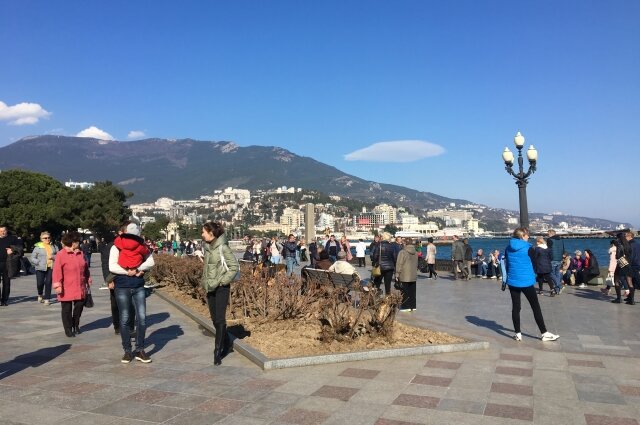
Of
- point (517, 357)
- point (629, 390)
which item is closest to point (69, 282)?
point (517, 357)

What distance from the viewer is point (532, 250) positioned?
1230 centimetres

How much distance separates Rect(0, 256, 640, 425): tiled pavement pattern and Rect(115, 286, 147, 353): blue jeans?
11.2 inches

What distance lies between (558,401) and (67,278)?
6.53m

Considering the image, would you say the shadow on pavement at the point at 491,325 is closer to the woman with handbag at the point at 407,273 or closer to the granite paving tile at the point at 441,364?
the woman with handbag at the point at 407,273

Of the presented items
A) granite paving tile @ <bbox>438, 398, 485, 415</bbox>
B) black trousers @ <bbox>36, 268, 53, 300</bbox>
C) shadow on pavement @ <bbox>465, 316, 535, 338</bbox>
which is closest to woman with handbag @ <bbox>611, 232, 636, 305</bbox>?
shadow on pavement @ <bbox>465, 316, 535, 338</bbox>

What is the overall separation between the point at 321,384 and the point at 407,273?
4951mm

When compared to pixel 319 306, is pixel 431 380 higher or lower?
lower

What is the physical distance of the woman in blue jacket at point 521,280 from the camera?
280 inches

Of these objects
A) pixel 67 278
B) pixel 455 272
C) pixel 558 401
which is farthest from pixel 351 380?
pixel 455 272

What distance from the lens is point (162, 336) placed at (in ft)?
24.7

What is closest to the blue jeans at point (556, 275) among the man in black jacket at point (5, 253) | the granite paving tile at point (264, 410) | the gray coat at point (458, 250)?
the gray coat at point (458, 250)

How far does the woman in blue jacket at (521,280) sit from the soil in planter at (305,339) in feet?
3.53

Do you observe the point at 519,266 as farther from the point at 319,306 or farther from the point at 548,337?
the point at 319,306

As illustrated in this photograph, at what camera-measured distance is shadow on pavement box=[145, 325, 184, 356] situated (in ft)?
22.2
